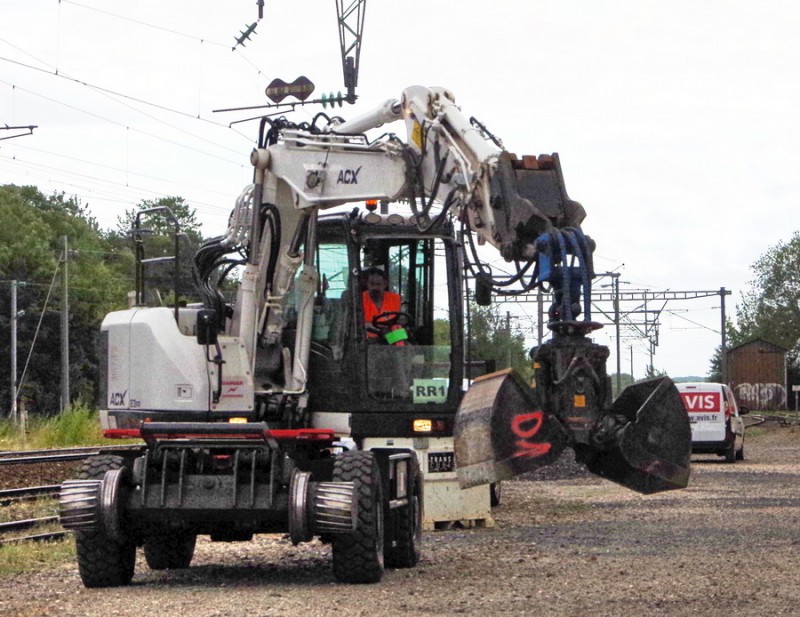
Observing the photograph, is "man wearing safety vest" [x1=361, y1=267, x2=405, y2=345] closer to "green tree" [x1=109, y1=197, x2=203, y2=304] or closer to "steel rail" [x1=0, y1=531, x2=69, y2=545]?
"green tree" [x1=109, y1=197, x2=203, y2=304]

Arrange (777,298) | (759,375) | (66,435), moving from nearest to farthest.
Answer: (66,435) < (759,375) < (777,298)

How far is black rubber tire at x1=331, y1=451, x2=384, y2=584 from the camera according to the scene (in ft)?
40.9

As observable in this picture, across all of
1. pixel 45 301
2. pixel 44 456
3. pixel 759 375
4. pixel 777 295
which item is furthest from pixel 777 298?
pixel 44 456

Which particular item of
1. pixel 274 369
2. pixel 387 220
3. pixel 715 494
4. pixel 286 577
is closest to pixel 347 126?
pixel 387 220

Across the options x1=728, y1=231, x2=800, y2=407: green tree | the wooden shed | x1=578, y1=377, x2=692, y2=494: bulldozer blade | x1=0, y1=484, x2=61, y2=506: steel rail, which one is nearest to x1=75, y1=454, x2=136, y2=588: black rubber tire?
x1=578, y1=377, x2=692, y2=494: bulldozer blade

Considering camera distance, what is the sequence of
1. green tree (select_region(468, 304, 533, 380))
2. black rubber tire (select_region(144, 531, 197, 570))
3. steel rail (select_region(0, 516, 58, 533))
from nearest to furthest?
black rubber tire (select_region(144, 531, 197, 570)) < steel rail (select_region(0, 516, 58, 533)) < green tree (select_region(468, 304, 533, 380))

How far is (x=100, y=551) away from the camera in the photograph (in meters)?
12.7

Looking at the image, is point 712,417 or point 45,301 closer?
point 712,417

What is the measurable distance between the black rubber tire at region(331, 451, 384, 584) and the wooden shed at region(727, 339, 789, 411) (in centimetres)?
8709

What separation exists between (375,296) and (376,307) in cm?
10

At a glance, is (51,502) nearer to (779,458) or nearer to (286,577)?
(286,577)

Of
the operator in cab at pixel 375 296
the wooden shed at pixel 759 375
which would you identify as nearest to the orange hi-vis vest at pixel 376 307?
the operator in cab at pixel 375 296

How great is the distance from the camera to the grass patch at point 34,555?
1491 cm

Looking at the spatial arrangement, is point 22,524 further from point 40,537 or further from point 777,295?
point 777,295
